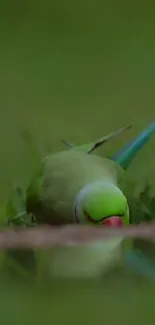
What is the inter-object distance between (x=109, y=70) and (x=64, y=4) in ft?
0.37

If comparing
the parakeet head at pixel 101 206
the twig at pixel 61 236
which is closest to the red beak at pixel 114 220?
the parakeet head at pixel 101 206

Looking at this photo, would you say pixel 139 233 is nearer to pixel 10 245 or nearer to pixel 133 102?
pixel 10 245

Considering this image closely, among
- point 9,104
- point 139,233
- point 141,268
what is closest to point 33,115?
point 9,104

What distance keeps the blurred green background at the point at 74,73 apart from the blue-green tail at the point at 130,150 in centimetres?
3

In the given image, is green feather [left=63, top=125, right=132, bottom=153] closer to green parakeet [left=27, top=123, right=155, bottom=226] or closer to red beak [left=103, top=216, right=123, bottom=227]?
green parakeet [left=27, top=123, right=155, bottom=226]

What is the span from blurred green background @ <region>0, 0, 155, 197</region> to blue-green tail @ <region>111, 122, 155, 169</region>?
0.03m

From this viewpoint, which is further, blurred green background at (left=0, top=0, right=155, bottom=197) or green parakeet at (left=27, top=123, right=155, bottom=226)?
blurred green background at (left=0, top=0, right=155, bottom=197)

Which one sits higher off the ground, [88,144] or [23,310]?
[23,310]

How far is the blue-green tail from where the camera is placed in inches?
34.2

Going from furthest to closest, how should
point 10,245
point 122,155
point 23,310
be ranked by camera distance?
point 122,155, point 10,245, point 23,310

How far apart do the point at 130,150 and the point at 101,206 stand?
0.15 m

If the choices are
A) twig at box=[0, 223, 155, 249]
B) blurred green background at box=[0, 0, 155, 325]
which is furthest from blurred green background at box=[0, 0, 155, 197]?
twig at box=[0, 223, 155, 249]

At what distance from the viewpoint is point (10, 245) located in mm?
502

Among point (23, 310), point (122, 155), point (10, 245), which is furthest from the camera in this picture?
point (122, 155)
